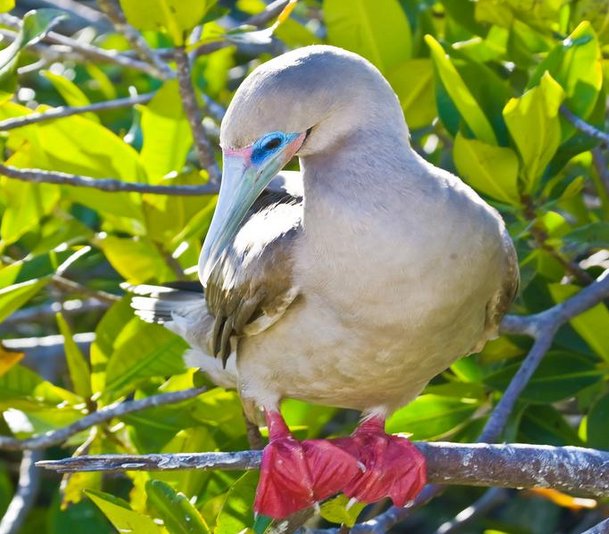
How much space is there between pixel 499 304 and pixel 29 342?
1.97 metres

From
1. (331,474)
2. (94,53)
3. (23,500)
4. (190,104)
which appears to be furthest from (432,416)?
(94,53)

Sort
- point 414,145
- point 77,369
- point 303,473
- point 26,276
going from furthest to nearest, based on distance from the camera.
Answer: point 414,145
point 77,369
point 26,276
point 303,473

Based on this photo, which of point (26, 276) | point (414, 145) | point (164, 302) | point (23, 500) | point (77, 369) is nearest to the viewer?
point (26, 276)

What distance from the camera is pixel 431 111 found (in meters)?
4.40

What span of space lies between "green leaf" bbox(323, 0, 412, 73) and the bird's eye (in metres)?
1.19

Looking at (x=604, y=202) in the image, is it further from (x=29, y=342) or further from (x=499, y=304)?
(x=29, y=342)

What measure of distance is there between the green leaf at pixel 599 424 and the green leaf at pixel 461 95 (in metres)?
0.86

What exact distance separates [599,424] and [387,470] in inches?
30.1

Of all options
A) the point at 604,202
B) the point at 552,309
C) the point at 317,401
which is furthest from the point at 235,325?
the point at 604,202

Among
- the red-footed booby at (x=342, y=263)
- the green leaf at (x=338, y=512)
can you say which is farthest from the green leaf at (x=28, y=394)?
the green leaf at (x=338, y=512)

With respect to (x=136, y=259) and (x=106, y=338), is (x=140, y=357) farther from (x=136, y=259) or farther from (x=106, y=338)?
(x=136, y=259)

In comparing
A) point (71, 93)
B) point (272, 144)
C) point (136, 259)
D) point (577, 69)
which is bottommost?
point (136, 259)

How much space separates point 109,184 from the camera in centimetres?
407

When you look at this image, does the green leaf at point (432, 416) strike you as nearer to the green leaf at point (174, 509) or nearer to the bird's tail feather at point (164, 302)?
the bird's tail feather at point (164, 302)
